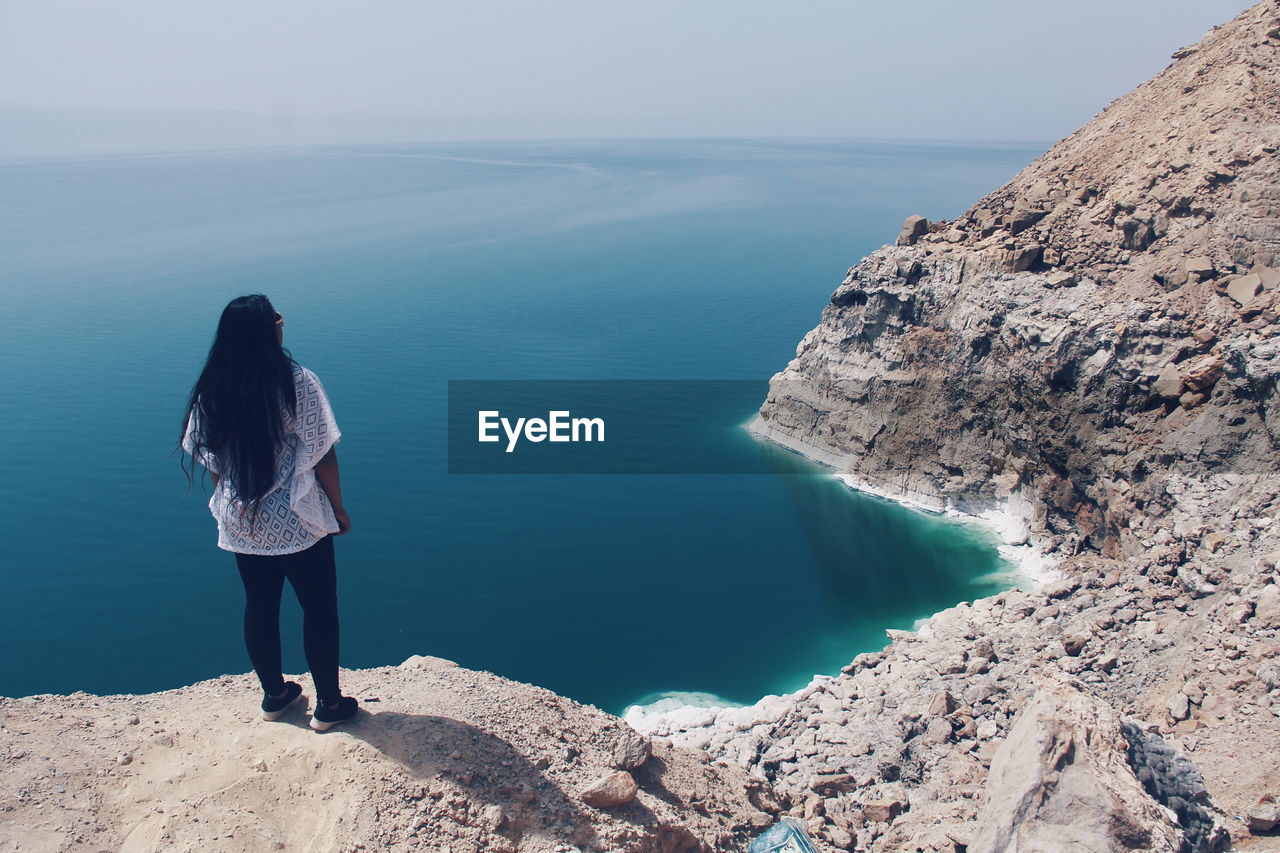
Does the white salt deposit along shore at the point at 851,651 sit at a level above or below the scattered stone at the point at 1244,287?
below

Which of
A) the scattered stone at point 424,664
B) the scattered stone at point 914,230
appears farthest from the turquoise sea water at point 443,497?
the scattered stone at point 424,664

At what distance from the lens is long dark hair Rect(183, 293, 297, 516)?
7355 millimetres

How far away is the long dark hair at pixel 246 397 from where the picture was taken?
736 centimetres

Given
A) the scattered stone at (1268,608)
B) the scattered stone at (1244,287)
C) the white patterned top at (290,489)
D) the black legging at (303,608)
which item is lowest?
the scattered stone at (1268,608)

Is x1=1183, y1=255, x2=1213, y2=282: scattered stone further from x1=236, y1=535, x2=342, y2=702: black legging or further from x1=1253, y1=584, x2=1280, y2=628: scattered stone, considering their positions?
x1=236, y1=535, x2=342, y2=702: black legging

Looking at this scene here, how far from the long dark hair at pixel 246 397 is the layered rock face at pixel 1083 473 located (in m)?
6.99

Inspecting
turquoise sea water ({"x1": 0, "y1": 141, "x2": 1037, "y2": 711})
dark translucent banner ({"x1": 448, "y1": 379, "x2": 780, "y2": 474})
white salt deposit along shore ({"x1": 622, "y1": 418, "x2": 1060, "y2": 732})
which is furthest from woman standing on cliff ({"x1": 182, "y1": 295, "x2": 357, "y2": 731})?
dark translucent banner ({"x1": 448, "y1": 379, "x2": 780, "y2": 474})

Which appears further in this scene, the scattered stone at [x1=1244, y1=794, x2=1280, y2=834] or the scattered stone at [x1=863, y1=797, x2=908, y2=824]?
the scattered stone at [x1=863, y1=797, x2=908, y2=824]

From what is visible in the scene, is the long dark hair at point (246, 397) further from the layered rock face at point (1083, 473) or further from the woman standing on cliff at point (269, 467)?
the layered rock face at point (1083, 473)

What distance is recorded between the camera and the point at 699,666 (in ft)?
78.2

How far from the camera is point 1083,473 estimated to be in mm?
29328

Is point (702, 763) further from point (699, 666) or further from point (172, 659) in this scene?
point (172, 659)

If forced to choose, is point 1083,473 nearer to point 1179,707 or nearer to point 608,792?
point 1179,707

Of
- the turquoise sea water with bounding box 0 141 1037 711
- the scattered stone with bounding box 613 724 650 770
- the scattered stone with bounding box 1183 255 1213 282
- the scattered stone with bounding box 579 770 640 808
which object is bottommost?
the turquoise sea water with bounding box 0 141 1037 711
